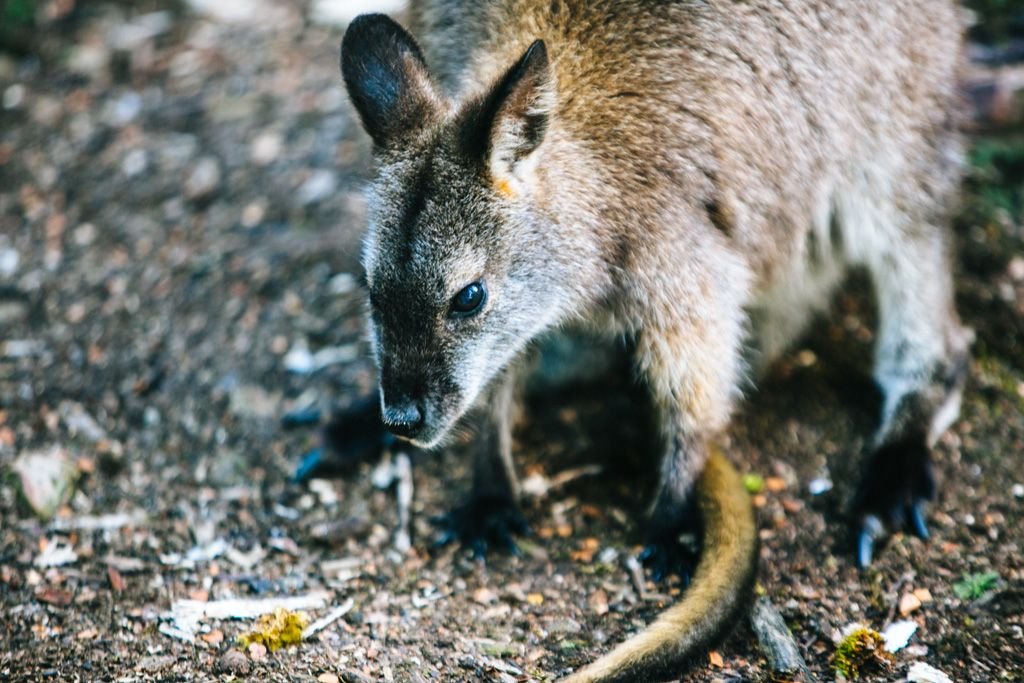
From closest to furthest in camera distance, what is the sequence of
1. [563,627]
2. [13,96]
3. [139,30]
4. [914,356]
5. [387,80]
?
1. [387,80]
2. [563,627]
3. [914,356]
4. [13,96]
5. [139,30]

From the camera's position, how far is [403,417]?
338cm

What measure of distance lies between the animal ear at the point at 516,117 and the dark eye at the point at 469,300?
0.32 metres

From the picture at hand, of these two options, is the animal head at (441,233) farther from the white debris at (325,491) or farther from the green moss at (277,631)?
the white debris at (325,491)

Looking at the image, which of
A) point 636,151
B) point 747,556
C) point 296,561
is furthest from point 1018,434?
point 296,561

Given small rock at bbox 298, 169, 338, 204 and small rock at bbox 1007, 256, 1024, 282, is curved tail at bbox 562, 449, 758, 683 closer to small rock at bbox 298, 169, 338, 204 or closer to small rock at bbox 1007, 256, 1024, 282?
small rock at bbox 1007, 256, 1024, 282

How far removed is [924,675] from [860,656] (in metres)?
0.19

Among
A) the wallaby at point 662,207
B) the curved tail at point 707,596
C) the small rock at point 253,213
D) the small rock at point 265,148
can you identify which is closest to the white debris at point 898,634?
the wallaby at point 662,207

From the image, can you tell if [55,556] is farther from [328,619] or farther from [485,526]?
[485,526]

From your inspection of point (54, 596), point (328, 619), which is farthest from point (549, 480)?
point (54, 596)

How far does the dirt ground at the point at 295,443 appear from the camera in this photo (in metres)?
3.46

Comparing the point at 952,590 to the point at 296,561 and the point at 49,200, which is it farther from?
the point at 49,200

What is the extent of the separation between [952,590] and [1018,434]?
975mm

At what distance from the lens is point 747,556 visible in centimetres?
361

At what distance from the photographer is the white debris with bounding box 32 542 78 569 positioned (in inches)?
148
